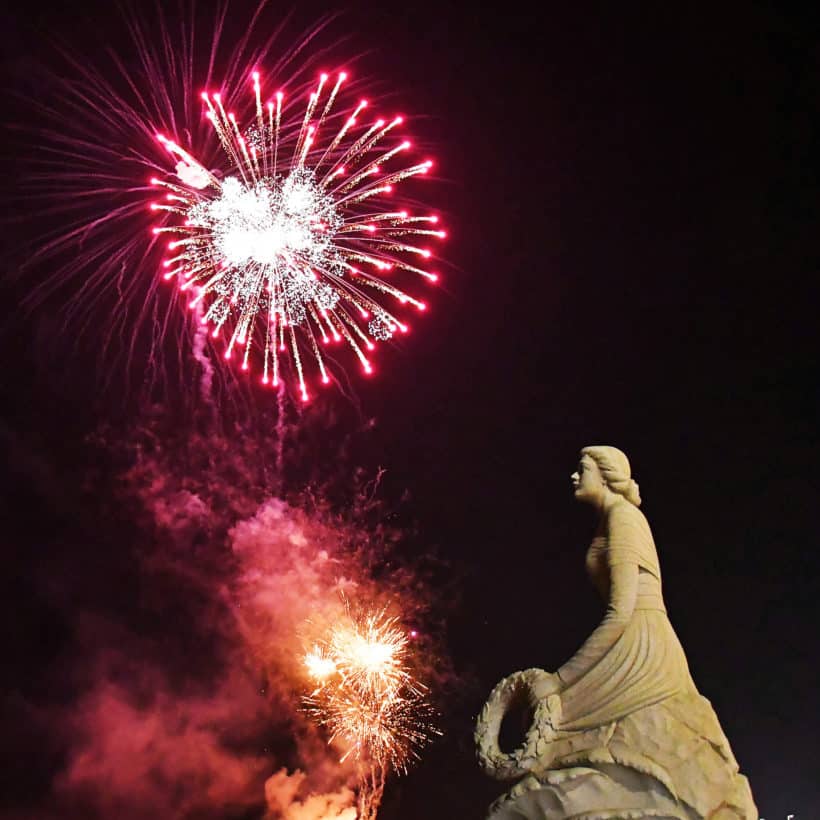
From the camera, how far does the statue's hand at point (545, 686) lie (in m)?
6.20

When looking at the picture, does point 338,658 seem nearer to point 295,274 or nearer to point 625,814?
point 295,274

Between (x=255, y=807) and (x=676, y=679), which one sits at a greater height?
(x=255, y=807)

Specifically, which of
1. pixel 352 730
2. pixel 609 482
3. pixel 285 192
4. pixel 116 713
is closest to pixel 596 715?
pixel 609 482

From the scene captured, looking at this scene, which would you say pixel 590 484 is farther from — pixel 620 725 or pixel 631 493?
pixel 620 725

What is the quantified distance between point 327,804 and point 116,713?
7259mm

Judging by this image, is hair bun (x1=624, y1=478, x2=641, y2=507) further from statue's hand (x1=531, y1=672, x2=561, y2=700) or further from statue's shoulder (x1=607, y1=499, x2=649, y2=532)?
statue's hand (x1=531, y1=672, x2=561, y2=700)

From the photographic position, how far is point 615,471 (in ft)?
22.5

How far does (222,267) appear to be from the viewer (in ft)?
53.6

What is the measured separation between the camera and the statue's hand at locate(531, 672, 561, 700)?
620 cm

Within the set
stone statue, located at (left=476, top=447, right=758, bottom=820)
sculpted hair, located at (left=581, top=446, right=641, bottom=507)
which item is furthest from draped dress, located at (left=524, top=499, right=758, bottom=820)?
sculpted hair, located at (left=581, top=446, right=641, bottom=507)

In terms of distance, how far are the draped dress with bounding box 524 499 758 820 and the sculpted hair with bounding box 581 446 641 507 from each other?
0.24 meters

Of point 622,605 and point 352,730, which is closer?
point 622,605

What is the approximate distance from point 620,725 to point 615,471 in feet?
6.34

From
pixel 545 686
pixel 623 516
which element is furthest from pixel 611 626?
pixel 623 516
